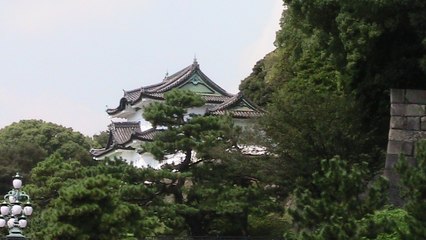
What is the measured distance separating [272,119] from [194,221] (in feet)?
12.4

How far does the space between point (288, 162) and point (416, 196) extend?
36.6 feet

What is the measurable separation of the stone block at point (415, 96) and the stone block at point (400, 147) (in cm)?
84

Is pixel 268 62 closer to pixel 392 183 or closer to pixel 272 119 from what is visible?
pixel 272 119

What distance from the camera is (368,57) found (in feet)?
56.0

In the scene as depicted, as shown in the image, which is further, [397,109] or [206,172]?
[206,172]

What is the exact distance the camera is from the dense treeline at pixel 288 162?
9.98 m

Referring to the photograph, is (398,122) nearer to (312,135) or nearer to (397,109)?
(397,109)

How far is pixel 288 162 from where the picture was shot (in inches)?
785

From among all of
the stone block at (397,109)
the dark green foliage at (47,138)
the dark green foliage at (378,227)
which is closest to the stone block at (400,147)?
the stone block at (397,109)

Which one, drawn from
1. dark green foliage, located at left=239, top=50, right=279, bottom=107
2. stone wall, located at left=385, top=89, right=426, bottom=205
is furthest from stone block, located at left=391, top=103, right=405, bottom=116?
dark green foliage, located at left=239, top=50, right=279, bottom=107

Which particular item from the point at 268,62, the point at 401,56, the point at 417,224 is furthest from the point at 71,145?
the point at 417,224

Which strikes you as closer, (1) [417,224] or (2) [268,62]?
(1) [417,224]

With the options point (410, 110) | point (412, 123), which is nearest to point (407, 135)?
point (412, 123)

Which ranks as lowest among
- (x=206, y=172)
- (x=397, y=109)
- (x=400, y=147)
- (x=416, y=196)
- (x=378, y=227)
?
(x=378, y=227)
